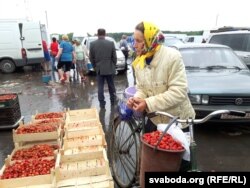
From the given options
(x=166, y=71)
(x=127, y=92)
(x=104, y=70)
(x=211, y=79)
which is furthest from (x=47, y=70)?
(x=166, y=71)

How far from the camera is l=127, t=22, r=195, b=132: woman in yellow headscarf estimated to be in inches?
121

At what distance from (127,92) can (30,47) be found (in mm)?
14241

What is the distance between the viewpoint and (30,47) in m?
17.5

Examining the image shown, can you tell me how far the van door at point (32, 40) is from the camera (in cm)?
1723

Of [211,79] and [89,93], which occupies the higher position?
[211,79]

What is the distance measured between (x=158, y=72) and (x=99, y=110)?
17.9 feet

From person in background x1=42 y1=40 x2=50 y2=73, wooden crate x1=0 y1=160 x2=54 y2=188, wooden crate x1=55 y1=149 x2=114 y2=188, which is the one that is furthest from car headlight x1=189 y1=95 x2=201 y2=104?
person in background x1=42 y1=40 x2=50 y2=73

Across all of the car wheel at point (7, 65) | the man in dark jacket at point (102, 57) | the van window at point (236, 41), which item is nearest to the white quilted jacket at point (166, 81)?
the man in dark jacket at point (102, 57)

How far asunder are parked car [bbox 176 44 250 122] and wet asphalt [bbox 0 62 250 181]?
0.46 metres

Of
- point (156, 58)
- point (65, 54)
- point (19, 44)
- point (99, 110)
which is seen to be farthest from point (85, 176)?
point (19, 44)

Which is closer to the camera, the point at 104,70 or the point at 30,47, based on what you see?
the point at 104,70

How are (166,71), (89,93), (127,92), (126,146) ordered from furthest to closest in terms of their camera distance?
(89,93) → (127,92) → (126,146) → (166,71)

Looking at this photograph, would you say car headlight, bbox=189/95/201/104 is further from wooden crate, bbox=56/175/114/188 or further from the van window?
the van window

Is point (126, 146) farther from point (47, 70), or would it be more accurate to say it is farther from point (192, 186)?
point (47, 70)
